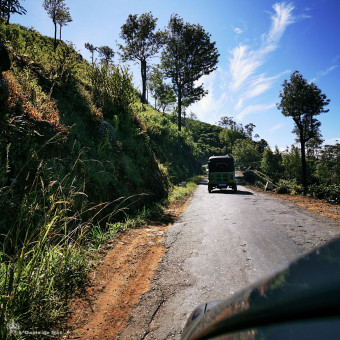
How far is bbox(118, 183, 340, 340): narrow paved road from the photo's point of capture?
235 centimetres

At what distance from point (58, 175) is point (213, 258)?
10.00ft

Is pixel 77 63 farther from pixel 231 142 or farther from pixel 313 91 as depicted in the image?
pixel 231 142

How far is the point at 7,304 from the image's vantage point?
1.85 meters

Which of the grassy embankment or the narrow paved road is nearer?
the grassy embankment

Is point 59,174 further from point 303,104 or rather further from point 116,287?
point 303,104

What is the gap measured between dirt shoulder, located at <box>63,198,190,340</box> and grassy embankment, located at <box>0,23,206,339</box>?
0.19 meters

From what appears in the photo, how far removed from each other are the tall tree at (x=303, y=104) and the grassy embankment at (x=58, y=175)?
18.6 metres

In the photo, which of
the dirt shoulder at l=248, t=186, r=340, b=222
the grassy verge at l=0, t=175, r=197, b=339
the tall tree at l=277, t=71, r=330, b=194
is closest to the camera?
the grassy verge at l=0, t=175, r=197, b=339

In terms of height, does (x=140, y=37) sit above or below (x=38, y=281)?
above

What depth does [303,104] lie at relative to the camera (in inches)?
886

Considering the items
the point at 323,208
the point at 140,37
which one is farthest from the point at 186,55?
the point at 323,208

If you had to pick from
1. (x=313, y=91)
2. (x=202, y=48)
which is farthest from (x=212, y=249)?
(x=202, y=48)

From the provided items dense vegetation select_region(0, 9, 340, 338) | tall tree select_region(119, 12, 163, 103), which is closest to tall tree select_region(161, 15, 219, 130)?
tall tree select_region(119, 12, 163, 103)

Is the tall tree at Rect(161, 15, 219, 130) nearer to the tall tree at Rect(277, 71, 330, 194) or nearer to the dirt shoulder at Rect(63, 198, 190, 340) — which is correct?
the tall tree at Rect(277, 71, 330, 194)
